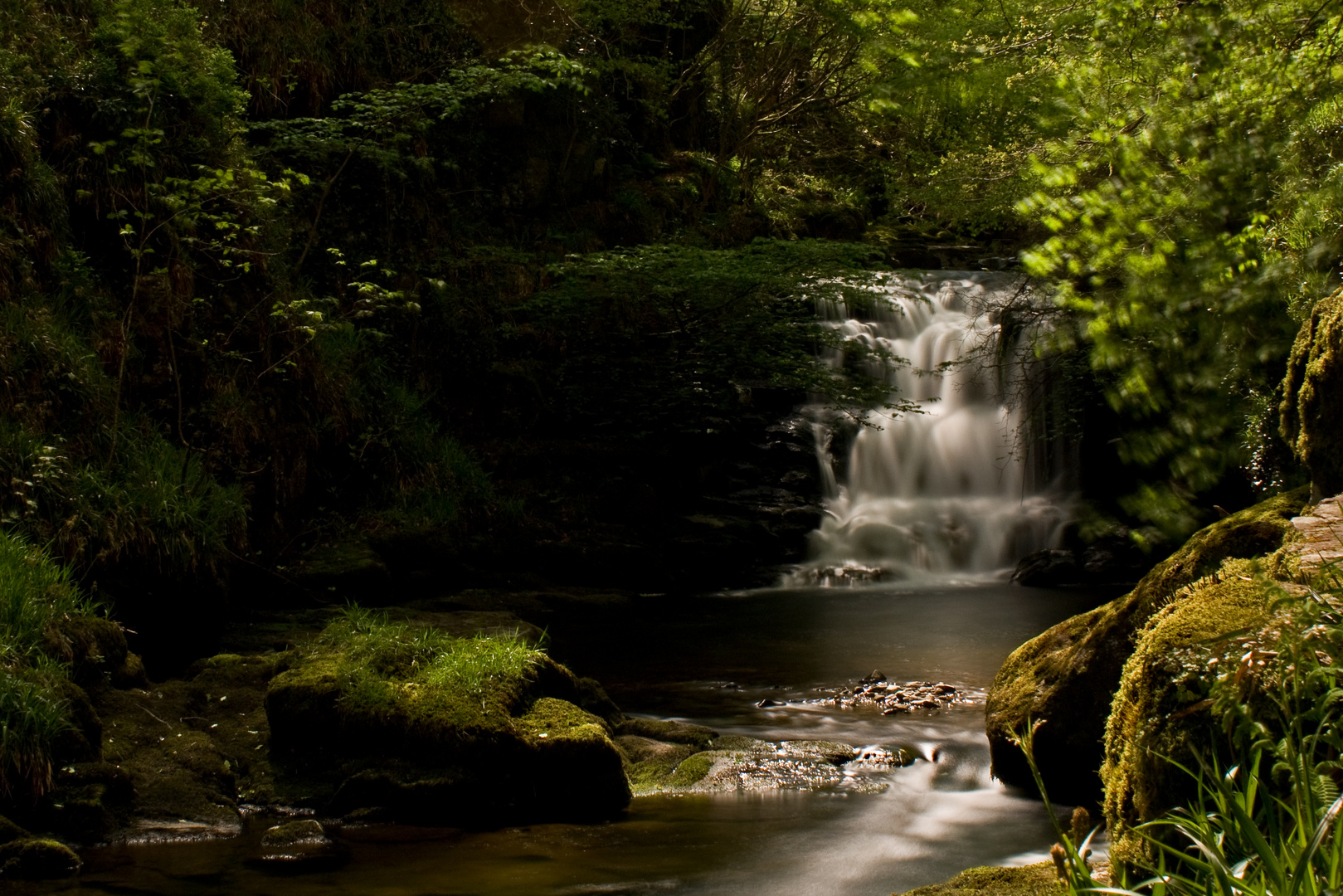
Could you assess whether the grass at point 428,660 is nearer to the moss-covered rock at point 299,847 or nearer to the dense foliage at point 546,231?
the moss-covered rock at point 299,847

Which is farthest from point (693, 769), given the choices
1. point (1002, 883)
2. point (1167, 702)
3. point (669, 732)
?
point (1167, 702)

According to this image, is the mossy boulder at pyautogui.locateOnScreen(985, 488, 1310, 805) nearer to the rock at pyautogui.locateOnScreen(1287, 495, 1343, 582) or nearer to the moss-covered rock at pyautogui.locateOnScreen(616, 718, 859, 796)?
the moss-covered rock at pyautogui.locateOnScreen(616, 718, 859, 796)

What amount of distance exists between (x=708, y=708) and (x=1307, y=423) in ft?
15.0

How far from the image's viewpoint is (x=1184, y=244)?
520cm

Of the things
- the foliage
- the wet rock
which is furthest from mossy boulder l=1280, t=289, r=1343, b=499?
the wet rock

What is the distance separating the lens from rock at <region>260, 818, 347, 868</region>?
456 cm

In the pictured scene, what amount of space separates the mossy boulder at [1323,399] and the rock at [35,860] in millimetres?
5038

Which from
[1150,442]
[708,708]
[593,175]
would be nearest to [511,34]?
[593,175]

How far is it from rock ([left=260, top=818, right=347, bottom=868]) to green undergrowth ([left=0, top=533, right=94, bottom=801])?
3.25 feet

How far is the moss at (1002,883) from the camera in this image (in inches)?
116

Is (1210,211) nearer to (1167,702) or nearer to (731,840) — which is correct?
(1167,702)

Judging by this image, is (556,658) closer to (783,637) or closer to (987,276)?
(783,637)

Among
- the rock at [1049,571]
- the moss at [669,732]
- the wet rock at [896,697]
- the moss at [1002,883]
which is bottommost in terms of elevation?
the rock at [1049,571]

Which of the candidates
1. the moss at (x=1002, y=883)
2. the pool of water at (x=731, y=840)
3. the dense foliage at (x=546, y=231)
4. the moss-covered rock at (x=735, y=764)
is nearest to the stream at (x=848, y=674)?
the pool of water at (x=731, y=840)
